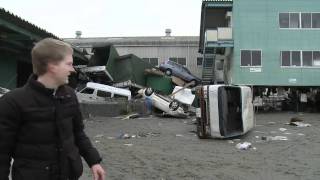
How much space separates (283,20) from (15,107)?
3768 centimetres

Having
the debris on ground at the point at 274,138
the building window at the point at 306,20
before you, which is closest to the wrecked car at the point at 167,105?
the debris on ground at the point at 274,138

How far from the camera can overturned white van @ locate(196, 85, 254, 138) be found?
751 inches

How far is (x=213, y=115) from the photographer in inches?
757

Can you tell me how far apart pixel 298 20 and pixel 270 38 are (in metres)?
2.42

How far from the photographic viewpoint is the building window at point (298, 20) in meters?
39.4

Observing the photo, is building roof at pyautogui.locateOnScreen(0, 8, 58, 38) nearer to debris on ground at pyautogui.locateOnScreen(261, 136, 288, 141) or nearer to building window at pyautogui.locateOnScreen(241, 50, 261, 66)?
debris on ground at pyautogui.locateOnScreen(261, 136, 288, 141)

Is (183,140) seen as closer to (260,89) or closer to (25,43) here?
(25,43)

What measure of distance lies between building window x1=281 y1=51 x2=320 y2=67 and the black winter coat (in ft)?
121

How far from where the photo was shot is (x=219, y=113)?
19094mm

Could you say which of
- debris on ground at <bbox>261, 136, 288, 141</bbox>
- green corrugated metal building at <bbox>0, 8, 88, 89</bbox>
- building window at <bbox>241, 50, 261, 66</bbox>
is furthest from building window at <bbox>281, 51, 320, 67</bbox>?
debris on ground at <bbox>261, 136, 288, 141</bbox>

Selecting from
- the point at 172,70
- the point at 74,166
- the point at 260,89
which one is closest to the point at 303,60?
the point at 260,89

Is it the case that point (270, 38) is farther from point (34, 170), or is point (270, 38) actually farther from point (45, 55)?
point (34, 170)

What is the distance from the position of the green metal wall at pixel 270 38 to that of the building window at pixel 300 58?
0.97ft

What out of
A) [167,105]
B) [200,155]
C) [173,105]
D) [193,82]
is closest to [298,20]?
[193,82]
